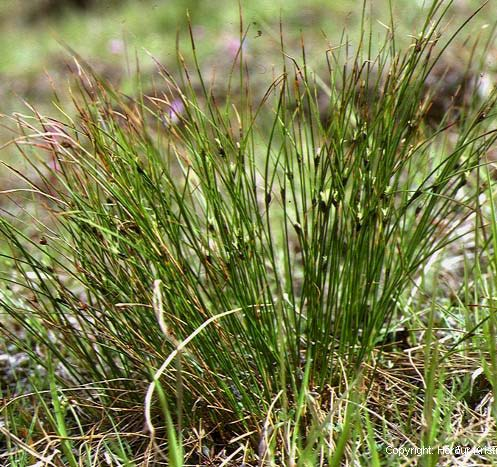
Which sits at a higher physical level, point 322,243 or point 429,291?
point 322,243

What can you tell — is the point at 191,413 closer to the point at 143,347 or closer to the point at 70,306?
the point at 143,347

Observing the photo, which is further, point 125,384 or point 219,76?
point 219,76

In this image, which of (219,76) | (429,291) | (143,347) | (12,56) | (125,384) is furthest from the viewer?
(12,56)

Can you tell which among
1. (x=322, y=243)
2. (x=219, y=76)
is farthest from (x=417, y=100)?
(x=219, y=76)

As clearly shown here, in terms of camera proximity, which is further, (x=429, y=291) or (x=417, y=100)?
(x=429, y=291)

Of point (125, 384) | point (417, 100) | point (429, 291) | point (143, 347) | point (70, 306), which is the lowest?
point (429, 291)

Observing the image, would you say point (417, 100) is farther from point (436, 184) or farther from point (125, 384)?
point (125, 384)

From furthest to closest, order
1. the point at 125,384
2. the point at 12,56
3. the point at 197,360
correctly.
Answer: the point at 12,56 < the point at 125,384 < the point at 197,360

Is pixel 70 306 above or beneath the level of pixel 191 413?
above

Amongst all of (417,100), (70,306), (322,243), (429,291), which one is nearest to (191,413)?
(70,306)
